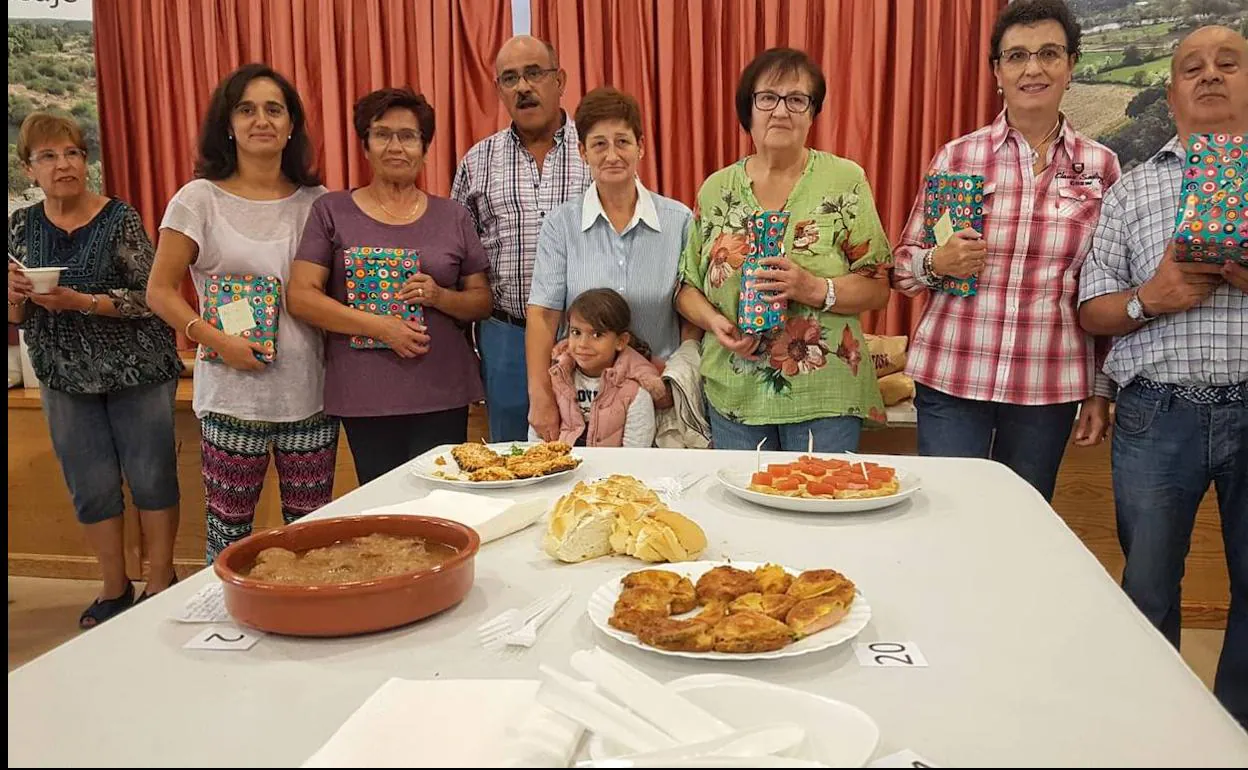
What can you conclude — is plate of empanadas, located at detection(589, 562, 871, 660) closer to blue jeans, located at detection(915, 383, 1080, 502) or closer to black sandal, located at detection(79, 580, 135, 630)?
blue jeans, located at detection(915, 383, 1080, 502)

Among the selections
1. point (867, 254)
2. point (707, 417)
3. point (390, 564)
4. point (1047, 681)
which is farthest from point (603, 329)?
point (1047, 681)

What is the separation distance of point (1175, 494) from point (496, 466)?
145 cm

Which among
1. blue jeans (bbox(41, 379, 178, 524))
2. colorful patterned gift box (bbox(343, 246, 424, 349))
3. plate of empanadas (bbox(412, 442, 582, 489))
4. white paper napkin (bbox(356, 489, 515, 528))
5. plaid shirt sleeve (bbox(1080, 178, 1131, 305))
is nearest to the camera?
white paper napkin (bbox(356, 489, 515, 528))

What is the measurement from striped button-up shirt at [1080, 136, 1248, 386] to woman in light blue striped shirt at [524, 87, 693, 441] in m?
0.96

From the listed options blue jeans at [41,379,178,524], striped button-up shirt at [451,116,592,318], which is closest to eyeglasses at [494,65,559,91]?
striped button-up shirt at [451,116,592,318]

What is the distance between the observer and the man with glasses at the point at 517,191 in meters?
2.73

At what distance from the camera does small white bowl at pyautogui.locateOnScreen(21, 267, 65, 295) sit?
2.57 metres

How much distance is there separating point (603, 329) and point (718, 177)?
47 centimetres

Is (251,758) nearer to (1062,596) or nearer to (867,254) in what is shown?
(1062,596)

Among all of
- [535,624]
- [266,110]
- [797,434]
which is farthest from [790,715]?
[266,110]

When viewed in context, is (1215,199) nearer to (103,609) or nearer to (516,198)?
(516,198)

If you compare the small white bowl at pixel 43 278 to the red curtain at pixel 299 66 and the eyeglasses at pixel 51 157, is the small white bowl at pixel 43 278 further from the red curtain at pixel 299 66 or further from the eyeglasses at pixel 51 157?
the red curtain at pixel 299 66

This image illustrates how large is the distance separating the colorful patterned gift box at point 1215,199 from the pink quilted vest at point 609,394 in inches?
45.9

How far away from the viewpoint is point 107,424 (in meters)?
3.01
